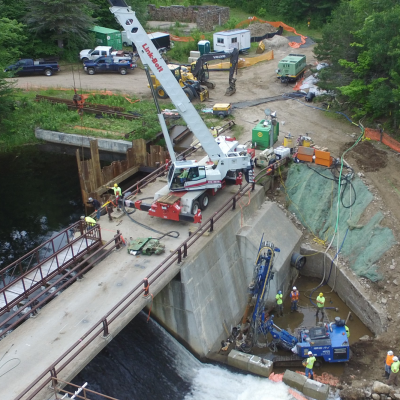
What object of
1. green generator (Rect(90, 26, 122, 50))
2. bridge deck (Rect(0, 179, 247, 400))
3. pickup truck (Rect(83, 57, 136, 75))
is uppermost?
green generator (Rect(90, 26, 122, 50))

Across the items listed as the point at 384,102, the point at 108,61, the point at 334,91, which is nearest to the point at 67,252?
the point at 384,102

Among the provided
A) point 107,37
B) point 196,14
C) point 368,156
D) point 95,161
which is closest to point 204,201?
point 95,161

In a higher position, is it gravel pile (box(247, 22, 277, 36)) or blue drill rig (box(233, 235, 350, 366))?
gravel pile (box(247, 22, 277, 36))

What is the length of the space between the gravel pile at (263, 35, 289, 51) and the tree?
2011 cm

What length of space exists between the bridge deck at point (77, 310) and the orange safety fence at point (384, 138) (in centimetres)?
1454

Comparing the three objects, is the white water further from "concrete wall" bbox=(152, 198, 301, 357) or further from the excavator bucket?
the excavator bucket

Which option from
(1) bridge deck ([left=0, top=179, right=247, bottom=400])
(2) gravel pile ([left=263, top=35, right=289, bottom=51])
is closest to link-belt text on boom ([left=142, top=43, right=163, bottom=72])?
(1) bridge deck ([left=0, top=179, right=247, bottom=400])

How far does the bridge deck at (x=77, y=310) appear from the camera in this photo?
579 inches

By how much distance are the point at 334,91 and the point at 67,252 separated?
982 inches

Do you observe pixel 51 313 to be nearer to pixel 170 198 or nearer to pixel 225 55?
pixel 170 198

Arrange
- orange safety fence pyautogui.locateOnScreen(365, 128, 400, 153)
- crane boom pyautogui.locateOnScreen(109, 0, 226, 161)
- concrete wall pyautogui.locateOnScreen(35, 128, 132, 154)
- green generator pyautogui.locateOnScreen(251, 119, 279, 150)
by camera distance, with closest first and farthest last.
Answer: crane boom pyautogui.locateOnScreen(109, 0, 226, 161) < orange safety fence pyautogui.locateOnScreen(365, 128, 400, 153) < green generator pyautogui.locateOnScreen(251, 119, 279, 150) < concrete wall pyautogui.locateOnScreen(35, 128, 132, 154)

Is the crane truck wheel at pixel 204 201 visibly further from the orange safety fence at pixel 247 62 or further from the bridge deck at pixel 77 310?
the orange safety fence at pixel 247 62

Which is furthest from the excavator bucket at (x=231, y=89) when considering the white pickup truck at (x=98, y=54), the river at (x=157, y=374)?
the river at (x=157, y=374)

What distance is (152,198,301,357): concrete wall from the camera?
63.9ft
